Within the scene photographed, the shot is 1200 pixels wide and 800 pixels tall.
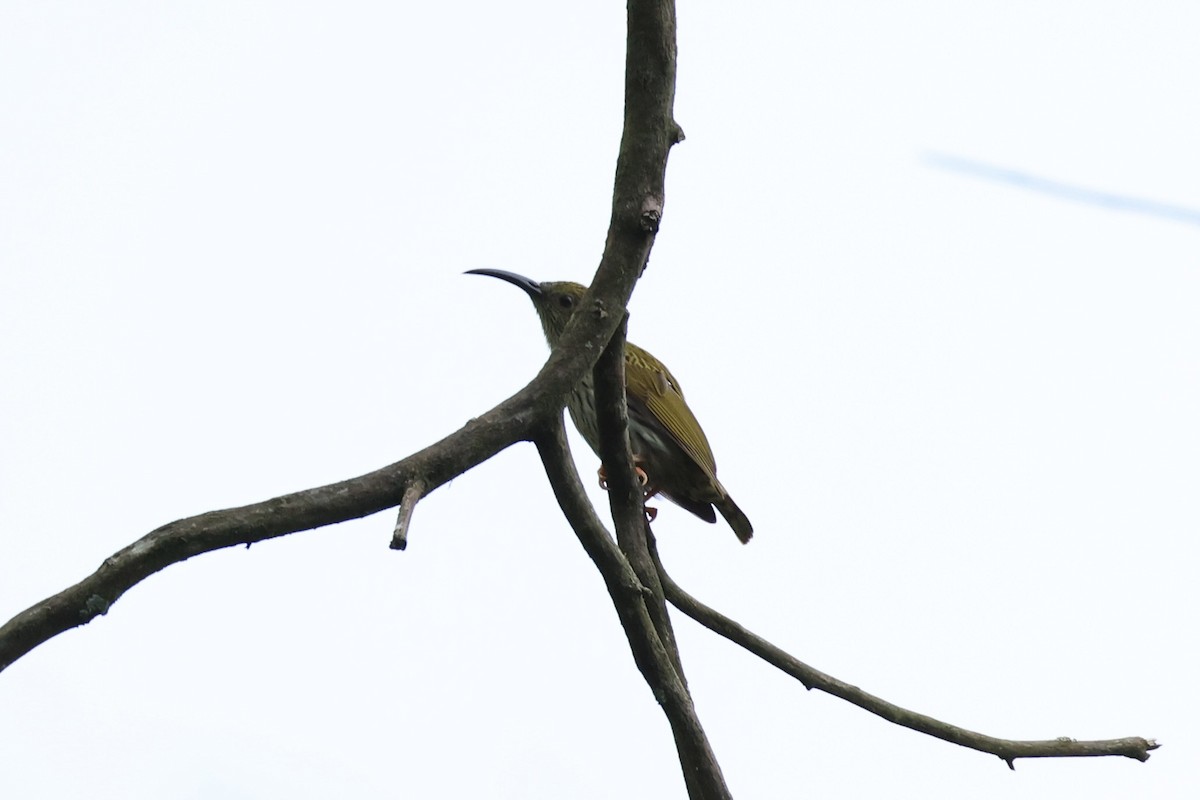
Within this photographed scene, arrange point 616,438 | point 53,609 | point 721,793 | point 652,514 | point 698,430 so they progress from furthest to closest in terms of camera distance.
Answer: point 698,430 → point 652,514 → point 616,438 → point 721,793 → point 53,609

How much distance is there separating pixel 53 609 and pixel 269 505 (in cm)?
40

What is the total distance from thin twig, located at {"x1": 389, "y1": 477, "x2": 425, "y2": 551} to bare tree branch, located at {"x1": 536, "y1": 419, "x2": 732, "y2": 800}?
517mm

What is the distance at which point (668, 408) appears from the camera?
5.82 metres

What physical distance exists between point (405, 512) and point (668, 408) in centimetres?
341

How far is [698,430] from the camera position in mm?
5883

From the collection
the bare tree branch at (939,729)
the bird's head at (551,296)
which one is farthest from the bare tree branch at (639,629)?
the bird's head at (551,296)

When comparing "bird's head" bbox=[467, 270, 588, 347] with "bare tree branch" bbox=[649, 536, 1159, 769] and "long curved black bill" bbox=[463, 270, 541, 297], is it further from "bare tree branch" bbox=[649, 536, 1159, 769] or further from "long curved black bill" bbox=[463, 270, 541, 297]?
"bare tree branch" bbox=[649, 536, 1159, 769]

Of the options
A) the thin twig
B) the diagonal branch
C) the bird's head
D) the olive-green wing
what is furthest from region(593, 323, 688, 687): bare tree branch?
the bird's head

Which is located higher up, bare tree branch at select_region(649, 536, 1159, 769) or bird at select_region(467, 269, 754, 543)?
bird at select_region(467, 269, 754, 543)

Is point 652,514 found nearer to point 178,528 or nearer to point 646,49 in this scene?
point 646,49

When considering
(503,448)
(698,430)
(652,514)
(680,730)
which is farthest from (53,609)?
(698,430)

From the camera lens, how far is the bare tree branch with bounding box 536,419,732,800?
308cm

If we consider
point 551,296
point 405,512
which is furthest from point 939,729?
point 551,296

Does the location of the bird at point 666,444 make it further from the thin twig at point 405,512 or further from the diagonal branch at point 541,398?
the thin twig at point 405,512
